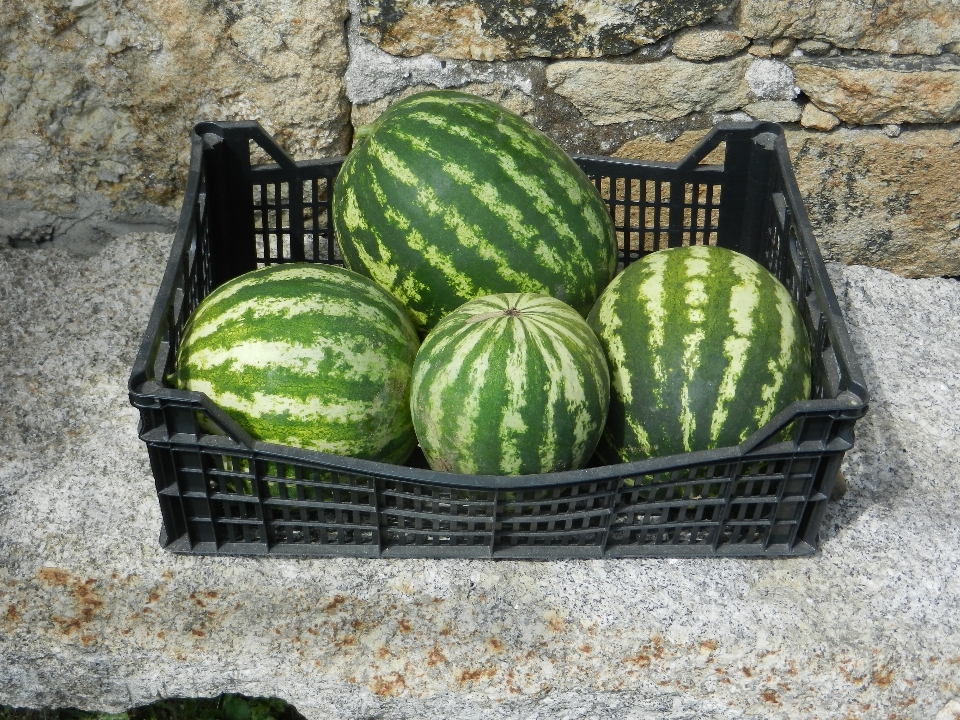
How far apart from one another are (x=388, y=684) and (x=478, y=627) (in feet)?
0.70

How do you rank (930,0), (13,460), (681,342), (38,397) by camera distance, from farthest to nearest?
(930,0)
(38,397)
(13,460)
(681,342)

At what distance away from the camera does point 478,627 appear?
2035mm

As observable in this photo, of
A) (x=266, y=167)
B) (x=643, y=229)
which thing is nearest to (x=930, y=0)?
(x=643, y=229)

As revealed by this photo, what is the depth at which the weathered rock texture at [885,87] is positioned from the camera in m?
2.72

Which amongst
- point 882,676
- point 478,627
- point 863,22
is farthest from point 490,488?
point 863,22

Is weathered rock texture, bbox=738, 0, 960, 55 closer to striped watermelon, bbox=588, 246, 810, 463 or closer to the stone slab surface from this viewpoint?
striped watermelon, bbox=588, 246, 810, 463

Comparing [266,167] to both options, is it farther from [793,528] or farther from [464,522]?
[793,528]

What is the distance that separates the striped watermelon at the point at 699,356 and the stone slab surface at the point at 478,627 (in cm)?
30

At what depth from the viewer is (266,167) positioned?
269 cm

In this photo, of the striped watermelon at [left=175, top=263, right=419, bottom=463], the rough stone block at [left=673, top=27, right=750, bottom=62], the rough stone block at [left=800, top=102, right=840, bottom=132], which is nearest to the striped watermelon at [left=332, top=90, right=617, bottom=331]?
the striped watermelon at [left=175, top=263, right=419, bottom=463]

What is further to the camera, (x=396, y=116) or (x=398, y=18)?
(x=398, y=18)

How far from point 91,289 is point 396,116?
41.0 inches

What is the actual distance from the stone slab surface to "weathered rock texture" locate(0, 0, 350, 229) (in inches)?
41.0

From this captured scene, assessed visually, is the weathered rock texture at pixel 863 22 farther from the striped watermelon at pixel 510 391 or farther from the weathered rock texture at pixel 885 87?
the striped watermelon at pixel 510 391
